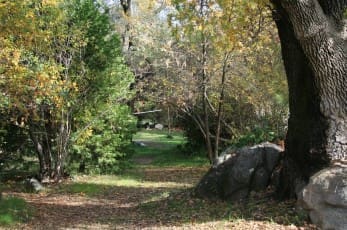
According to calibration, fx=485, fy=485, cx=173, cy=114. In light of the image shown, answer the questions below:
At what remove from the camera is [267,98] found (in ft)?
58.6

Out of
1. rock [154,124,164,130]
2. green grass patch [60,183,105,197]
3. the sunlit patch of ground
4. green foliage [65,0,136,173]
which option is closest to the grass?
green foliage [65,0,136,173]

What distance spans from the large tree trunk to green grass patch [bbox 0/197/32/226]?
5.43 m

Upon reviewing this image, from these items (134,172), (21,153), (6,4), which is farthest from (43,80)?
(134,172)

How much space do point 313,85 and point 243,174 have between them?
264cm

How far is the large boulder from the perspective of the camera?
382 inches

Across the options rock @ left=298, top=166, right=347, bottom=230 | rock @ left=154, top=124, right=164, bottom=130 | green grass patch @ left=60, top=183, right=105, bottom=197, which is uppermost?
rock @ left=154, top=124, right=164, bottom=130

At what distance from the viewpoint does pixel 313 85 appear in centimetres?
812

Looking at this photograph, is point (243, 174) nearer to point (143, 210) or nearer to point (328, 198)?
point (143, 210)

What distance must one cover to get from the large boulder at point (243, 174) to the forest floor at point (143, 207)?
0.85 ft

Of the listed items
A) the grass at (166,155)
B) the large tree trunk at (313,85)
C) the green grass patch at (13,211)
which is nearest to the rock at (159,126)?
the grass at (166,155)

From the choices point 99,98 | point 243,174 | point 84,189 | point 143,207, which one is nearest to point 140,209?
point 143,207

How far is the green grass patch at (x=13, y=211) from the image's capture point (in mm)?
9867

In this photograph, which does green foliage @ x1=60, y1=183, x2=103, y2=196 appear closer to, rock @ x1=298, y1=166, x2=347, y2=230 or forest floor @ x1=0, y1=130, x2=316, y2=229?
forest floor @ x1=0, y1=130, x2=316, y2=229

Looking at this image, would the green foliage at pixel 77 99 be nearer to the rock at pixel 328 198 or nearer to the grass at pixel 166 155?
the grass at pixel 166 155
